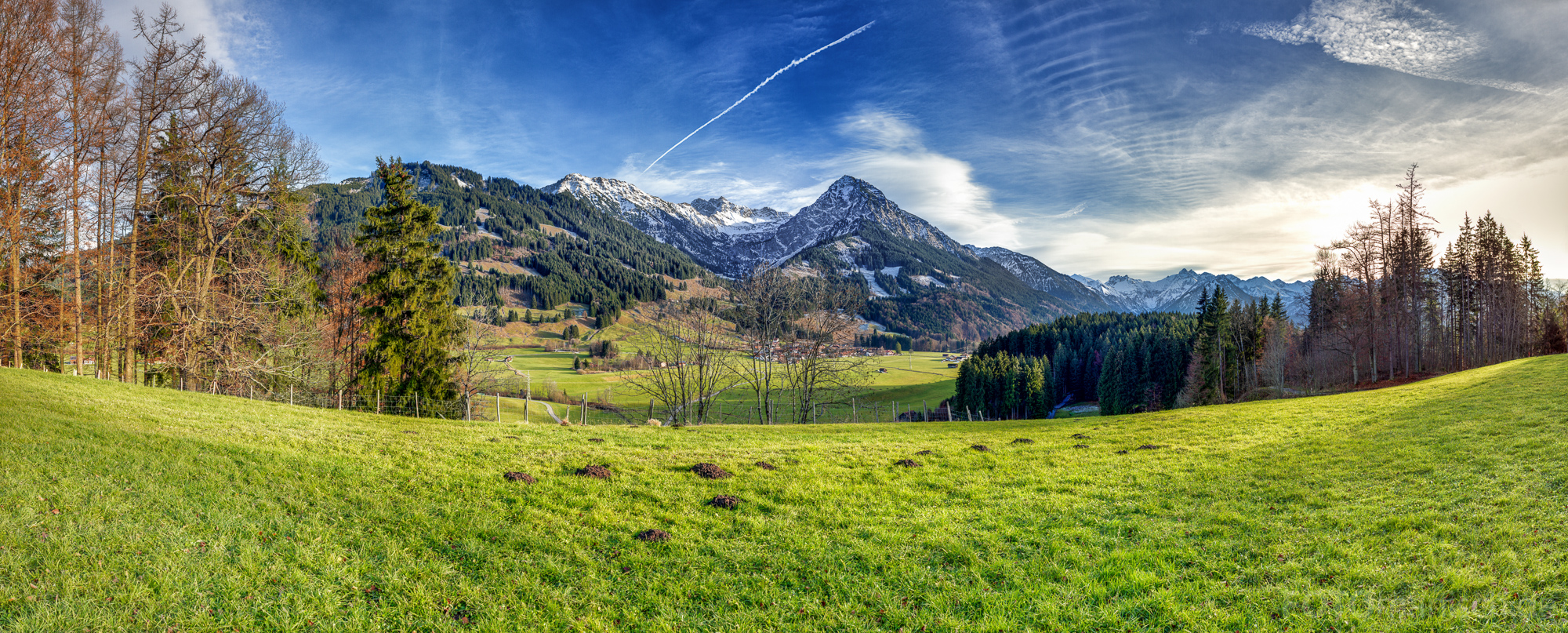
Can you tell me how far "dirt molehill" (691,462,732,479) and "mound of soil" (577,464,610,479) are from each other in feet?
7.03

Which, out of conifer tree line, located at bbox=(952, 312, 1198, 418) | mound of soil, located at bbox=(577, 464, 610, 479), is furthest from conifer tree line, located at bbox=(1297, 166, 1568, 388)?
mound of soil, located at bbox=(577, 464, 610, 479)

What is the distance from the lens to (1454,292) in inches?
2073

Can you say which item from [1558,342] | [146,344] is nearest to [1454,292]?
A: [1558,342]

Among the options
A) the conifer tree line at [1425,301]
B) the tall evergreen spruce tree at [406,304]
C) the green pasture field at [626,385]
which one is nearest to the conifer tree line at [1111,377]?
the green pasture field at [626,385]

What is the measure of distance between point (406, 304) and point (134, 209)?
1193 centimetres

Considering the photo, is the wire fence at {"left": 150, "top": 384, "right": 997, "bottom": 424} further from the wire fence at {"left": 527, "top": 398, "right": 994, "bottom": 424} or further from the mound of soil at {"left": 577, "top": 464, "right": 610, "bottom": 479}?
the mound of soil at {"left": 577, "top": 464, "right": 610, "bottom": 479}

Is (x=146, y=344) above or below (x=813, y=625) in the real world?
above

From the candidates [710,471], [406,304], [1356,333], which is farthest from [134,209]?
[1356,333]

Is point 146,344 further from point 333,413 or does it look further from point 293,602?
point 293,602

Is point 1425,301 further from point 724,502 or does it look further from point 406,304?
point 406,304

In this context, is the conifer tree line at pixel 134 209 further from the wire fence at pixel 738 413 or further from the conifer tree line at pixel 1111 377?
the conifer tree line at pixel 1111 377

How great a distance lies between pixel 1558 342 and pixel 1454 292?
13.6 meters

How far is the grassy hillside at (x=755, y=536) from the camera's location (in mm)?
6578

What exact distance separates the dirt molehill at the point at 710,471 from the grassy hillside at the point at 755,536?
0.31 metres
